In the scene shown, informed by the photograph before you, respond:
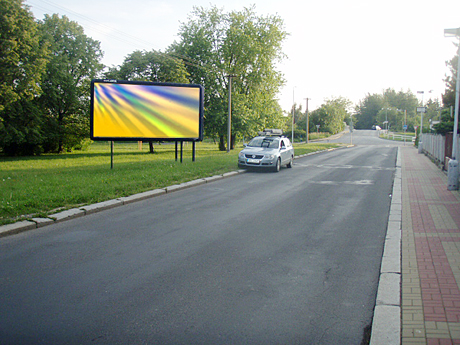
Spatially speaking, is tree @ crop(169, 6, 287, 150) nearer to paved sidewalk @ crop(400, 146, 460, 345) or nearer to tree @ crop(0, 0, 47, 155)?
tree @ crop(0, 0, 47, 155)

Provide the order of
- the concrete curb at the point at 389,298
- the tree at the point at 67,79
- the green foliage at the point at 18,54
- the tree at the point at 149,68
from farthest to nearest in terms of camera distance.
A: the tree at the point at 67,79
the tree at the point at 149,68
the green foliage at the point at 18,54
the concrete curb at the point at 389,298

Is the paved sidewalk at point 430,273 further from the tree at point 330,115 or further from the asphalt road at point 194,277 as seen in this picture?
the tree at point 330,115

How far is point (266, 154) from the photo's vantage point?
18.3 metres

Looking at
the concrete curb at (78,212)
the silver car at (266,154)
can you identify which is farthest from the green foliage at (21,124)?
the concrete curb at (78,212)

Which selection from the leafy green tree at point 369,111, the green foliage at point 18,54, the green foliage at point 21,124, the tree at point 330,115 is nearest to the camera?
the green foliage at point 18,54

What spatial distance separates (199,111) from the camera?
18578 millimetres

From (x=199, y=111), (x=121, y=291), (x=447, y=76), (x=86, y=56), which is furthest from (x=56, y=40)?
(x=121, y=291)

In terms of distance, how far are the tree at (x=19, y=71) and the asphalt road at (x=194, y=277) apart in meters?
25.3

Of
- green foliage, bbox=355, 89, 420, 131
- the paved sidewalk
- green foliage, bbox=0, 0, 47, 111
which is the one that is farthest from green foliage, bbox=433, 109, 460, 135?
green foliage, bbox=355, 89, 420, 131

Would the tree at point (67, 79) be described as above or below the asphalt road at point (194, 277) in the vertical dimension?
above

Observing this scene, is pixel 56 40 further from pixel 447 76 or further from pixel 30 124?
pixel 447 76

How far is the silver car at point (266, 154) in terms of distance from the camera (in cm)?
1821

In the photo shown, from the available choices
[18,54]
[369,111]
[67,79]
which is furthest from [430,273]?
[369,111]

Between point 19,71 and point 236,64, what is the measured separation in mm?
20207
